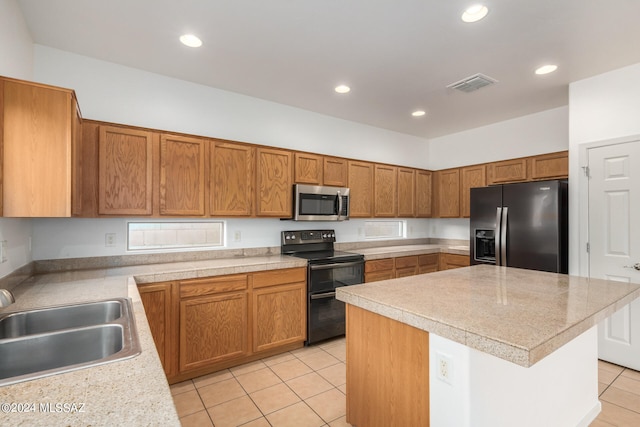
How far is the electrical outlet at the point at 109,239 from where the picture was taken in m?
2.81

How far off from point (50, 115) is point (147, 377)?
5.27 ft

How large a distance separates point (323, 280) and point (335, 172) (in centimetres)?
139

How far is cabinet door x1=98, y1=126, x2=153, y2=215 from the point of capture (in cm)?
255

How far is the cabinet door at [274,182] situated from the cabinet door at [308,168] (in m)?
0.10

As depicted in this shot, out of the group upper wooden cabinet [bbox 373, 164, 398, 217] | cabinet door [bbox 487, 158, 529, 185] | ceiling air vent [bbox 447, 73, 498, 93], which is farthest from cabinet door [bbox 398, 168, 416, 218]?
ceiling air vent [bbox 447, 73, 498, 93]

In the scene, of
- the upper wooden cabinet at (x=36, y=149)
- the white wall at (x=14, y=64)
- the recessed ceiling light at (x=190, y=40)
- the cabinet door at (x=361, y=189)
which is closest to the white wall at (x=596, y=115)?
the cabinet door at (x=361, y=189)

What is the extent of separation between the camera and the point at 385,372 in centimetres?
170

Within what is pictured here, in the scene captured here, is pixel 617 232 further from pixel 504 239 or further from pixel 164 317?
pixel 164 317

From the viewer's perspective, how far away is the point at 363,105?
12.6 ft

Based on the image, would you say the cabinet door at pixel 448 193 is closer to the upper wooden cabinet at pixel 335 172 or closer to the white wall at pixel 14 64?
the upper wooden cabinet at pixel 335 172

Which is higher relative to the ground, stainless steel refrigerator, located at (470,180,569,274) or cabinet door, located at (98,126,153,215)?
cabinet door, located at (98,126,153,215)

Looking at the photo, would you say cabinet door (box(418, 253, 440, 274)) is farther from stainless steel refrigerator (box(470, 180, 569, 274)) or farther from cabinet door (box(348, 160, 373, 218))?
cabinet door (box(348, 160, 373, 218))

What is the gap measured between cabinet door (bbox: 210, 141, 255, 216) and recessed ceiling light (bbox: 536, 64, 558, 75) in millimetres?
2862

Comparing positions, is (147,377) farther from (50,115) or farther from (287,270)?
(287,270)
